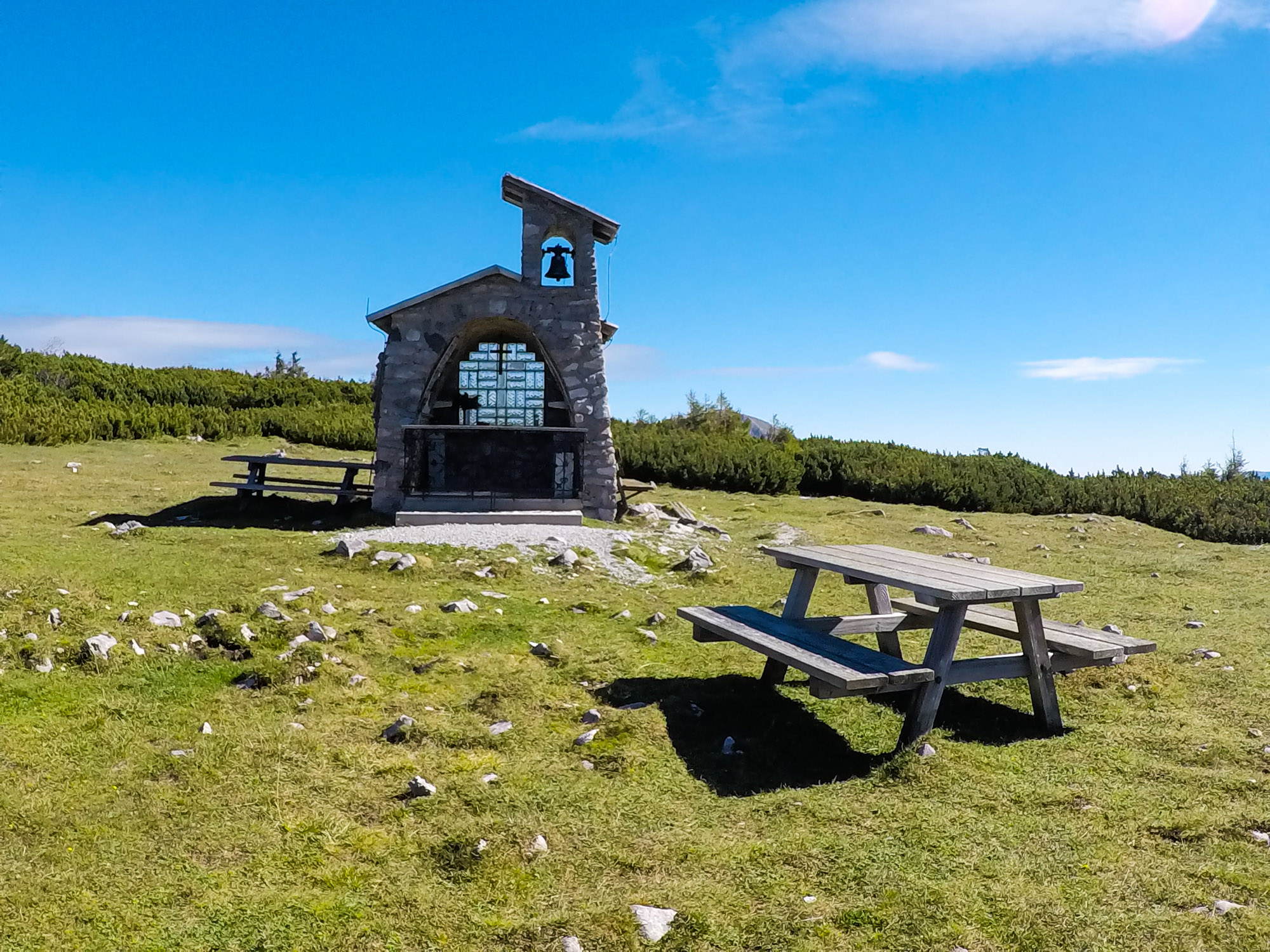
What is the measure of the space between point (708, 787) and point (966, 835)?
136 centimetres

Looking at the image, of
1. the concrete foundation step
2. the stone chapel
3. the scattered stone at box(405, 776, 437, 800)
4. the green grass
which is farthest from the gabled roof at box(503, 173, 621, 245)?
the scattered stone at box(405, 776, 437, 800)

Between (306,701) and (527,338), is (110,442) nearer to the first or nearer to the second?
(527,338)

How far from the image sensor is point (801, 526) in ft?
53.5

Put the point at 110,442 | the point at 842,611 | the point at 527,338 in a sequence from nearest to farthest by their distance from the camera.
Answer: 1. the point at 842,611
2. the point at 527,338
3. the point at 110,442

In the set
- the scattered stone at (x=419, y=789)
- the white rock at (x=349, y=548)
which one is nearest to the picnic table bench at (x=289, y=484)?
the white rock at (x=349, y=548)

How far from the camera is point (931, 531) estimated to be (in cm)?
1641

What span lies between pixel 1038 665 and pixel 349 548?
25.1 feet

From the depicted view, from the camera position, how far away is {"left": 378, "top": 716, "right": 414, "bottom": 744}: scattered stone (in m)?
5.57

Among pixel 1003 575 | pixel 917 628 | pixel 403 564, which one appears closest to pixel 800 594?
pixel 917 628

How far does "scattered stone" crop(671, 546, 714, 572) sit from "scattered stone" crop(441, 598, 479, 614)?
332 cm

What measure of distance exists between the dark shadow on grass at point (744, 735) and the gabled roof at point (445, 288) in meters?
9.42

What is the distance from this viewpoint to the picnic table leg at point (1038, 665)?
5.92 metres

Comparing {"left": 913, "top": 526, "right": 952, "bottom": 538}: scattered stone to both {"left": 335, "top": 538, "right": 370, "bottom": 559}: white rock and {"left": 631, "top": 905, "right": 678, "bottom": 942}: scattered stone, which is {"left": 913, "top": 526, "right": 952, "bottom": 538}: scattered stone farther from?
{"left": 631, "top": 905, "right": 678, "bottom": 942}: scattered stone

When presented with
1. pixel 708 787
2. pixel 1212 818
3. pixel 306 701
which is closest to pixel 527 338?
pixel 306 701
